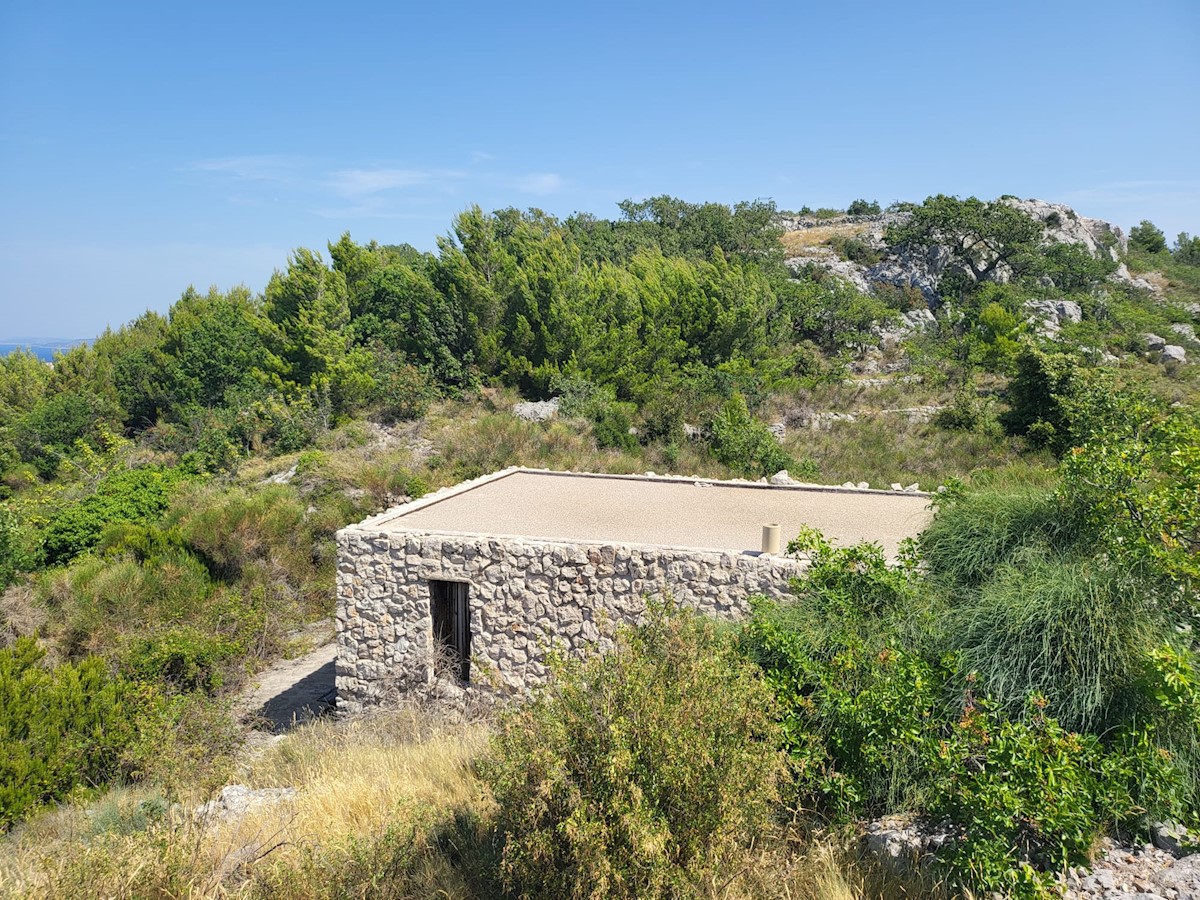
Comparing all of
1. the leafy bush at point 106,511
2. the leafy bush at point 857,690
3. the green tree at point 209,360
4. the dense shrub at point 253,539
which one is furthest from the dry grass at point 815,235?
the leafy bush at point 857,690

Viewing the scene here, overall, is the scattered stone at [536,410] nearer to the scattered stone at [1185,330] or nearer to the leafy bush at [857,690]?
the leafy bush at [857,690]

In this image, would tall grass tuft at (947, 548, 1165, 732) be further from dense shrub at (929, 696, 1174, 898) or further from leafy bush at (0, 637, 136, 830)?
leafy bush at (0, 637, 136, 830)

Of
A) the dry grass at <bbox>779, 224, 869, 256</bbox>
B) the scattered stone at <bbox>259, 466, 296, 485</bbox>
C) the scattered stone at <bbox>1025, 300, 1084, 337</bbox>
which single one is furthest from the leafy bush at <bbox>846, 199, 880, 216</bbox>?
the scattered stone at <bbox>259, 466, 296, 485</bbox>

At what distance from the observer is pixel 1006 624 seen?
15.6ft

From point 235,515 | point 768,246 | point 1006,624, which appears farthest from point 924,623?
point 768,246

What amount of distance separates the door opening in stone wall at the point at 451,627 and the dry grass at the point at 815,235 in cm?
3812

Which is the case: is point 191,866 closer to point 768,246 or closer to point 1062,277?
point 768,246

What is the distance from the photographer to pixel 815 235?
48188 mm

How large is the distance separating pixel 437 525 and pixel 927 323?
28.2 meters

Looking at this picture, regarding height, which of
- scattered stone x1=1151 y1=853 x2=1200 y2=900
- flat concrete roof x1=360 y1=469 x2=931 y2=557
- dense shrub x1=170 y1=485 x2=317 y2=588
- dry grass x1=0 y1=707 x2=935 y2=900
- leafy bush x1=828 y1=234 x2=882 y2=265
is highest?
leafy bush x1=828 y1=234 x2=882 y2=265

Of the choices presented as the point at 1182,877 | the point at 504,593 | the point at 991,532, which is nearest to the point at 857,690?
the point at 1182,877

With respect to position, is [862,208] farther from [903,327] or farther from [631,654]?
[631,654]

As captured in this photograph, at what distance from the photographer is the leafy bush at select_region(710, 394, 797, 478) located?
1623 centimetres

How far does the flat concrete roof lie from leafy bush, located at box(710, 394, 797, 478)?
4.35 meters
